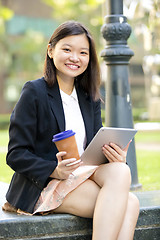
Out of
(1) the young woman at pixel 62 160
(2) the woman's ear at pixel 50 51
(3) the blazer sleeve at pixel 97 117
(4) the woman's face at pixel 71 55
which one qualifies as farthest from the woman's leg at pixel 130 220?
(2) the woman's ear at pixel 50 51

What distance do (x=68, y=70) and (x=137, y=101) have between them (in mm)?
34720

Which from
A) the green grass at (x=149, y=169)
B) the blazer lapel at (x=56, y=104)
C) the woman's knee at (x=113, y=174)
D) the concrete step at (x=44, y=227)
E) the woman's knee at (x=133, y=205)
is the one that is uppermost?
the blazer lapel at (x=56, y=104)

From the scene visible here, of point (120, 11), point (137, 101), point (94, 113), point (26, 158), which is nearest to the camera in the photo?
point (26, 158)

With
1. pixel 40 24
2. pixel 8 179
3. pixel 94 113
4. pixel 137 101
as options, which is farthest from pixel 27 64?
pixel 94 113

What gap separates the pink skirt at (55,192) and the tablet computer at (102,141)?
0.36ft

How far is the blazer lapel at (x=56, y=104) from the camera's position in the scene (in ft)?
8.77

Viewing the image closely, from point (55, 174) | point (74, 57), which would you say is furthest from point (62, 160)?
point (74, 57)

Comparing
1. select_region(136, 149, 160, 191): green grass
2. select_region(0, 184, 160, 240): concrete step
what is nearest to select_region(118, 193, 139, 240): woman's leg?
select_region(0, 184, 160, 240): concrete step

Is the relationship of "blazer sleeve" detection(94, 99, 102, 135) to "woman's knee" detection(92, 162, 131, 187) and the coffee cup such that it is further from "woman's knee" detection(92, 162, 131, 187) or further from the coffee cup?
the coffee cup

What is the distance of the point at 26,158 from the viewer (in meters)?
2.48

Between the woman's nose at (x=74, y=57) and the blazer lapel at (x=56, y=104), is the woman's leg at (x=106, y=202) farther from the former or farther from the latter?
the woman's nose at (x=74, y=57)

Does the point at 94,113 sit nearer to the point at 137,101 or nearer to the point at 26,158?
the point at 26,158

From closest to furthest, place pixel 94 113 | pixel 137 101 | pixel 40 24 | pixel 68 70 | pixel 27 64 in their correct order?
pixel 68 70 → pixel 94 113 → pixel 27 64 → pixel 40 24 → pixel 137 101

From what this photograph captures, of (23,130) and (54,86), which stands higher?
(54,86)
